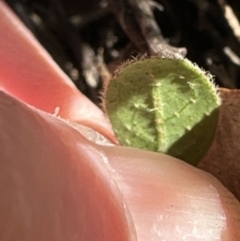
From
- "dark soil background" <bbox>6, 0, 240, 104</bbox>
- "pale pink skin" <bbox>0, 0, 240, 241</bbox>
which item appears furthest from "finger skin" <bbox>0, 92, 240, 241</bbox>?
"dark soil background" <bbox>6, 0, 240, 104</bbox>

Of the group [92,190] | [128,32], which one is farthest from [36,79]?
[92,190]

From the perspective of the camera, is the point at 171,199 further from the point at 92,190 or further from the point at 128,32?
the point at 128,32

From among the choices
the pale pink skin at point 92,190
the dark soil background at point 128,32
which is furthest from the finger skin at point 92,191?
the dark soil background at point 128,32

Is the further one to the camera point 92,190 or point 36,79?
point 36,79

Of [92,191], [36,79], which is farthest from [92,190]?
[36,79]
